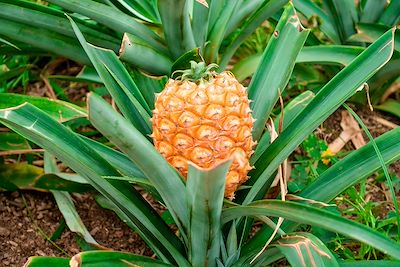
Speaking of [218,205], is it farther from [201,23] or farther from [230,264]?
[201,23]

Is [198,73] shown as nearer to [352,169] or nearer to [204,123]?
[204,123]

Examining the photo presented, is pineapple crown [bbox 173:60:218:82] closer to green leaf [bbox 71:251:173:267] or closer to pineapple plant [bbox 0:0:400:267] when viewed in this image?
pineapple plant [bbox 0:0:400:267]

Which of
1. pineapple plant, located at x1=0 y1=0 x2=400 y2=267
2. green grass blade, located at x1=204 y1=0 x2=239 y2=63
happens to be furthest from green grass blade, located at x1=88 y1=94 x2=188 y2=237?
green grass blade, located at x1=204 y1=0 x2=239 y2=63

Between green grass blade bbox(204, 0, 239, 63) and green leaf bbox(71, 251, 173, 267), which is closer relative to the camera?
green leaf bbox(71, 251, 173, 267)

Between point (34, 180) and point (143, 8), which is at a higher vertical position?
point (143, 8)

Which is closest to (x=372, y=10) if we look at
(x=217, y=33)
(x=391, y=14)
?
(x=391, y=14)

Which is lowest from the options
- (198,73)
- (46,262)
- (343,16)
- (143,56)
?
(46,262)
